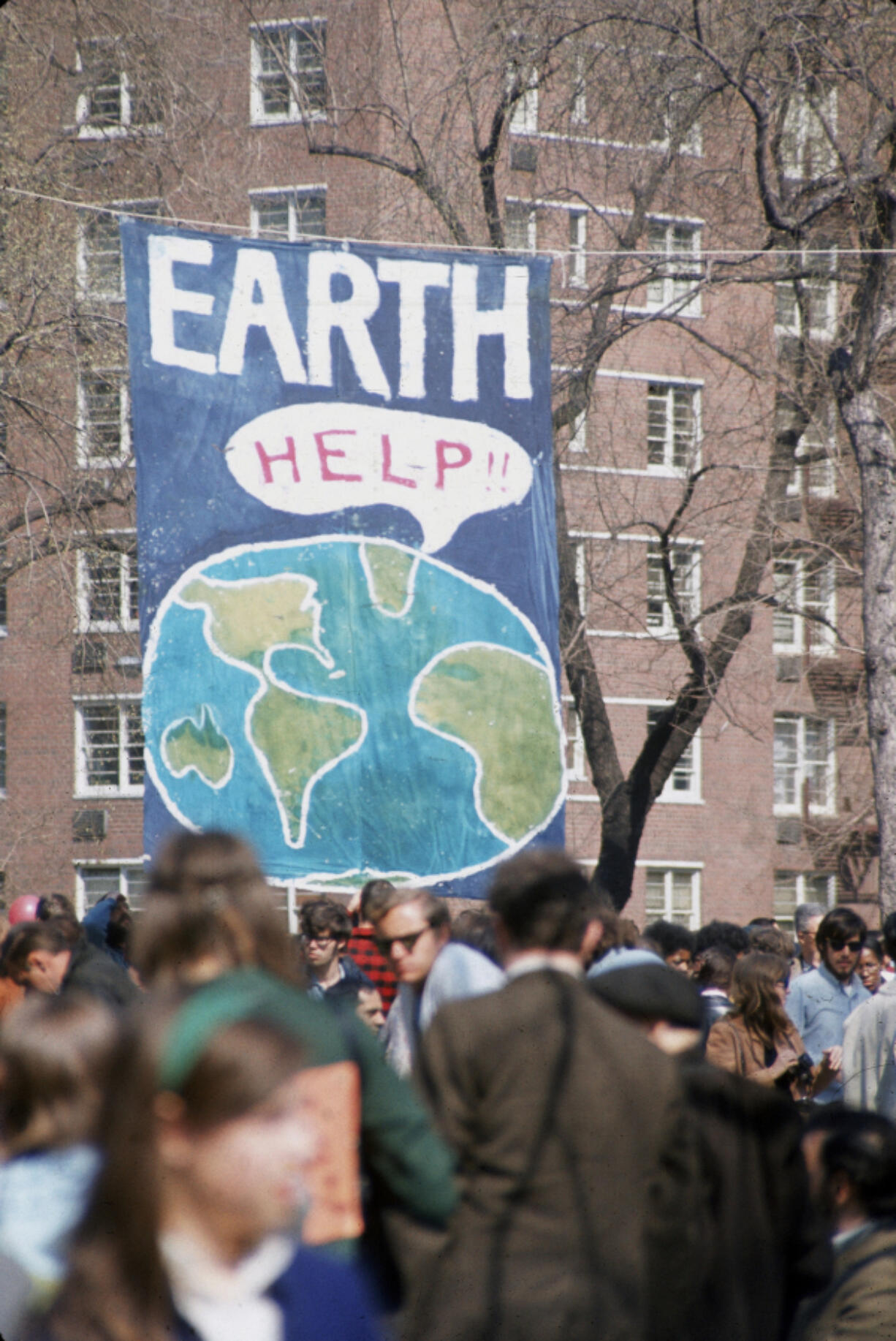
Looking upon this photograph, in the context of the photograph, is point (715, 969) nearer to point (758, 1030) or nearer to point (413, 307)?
point (758, 1030)

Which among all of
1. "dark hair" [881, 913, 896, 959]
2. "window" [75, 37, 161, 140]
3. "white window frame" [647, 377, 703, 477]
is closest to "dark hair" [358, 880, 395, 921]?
"dark hair" [881, 913, 896, 959]

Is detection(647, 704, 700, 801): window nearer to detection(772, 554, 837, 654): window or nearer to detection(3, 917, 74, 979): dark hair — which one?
detection(772, 554, 837, 654): window

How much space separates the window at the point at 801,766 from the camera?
113 ft

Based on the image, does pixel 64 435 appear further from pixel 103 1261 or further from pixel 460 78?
pixel 103 1261

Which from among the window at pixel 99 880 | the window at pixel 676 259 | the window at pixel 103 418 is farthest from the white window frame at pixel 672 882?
the window at pixel 103 418

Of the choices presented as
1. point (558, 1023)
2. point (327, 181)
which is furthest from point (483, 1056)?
point (327, 181)

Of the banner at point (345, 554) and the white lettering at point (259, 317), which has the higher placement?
the white lettering at point (259, 317)

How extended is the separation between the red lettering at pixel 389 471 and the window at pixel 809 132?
7251 mm

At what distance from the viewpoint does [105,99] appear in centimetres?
1881

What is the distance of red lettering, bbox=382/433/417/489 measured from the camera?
7.00m

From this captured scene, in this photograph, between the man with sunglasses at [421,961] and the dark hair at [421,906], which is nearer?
the man with sunglasses at [421,961]

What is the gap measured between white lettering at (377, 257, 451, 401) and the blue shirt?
3.39 metres

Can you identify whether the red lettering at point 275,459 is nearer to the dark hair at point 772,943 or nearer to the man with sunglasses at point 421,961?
the man with sunglasses at point 421,961

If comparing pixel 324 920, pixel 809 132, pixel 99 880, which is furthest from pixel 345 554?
pixel 99 880
